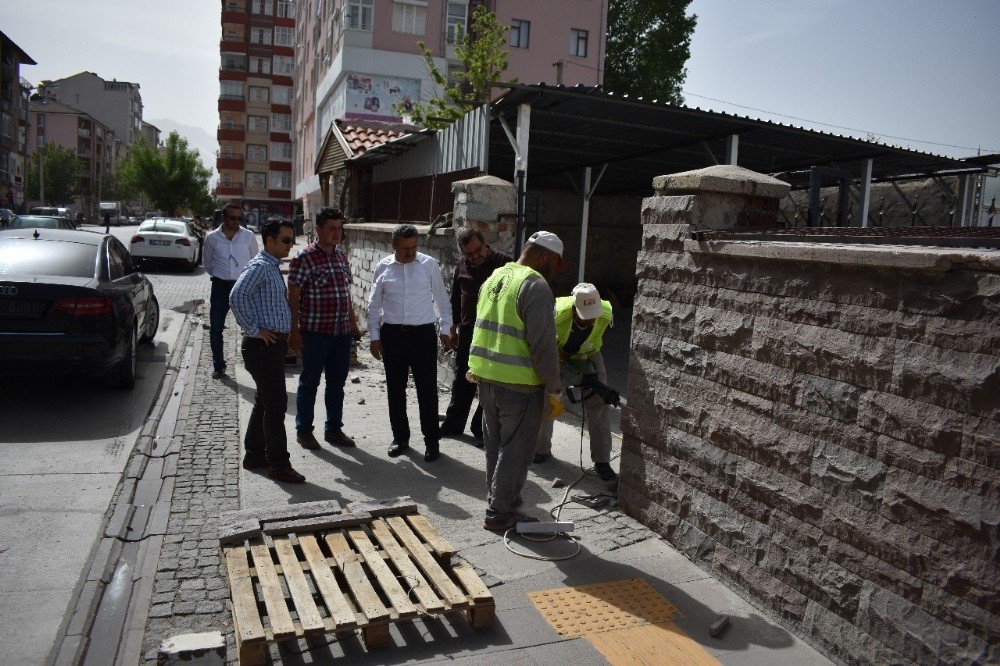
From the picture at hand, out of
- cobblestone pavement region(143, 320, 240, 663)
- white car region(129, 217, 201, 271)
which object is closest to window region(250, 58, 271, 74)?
white car region(129, 217, 201, 271)

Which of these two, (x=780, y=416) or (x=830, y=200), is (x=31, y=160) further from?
(x=780, y=416)

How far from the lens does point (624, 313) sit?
1922 centimetres

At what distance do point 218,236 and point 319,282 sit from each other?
12.0ft

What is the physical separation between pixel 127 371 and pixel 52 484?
2.88 m

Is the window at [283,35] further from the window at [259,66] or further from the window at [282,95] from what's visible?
the window at [282,95]

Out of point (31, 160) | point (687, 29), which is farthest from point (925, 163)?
point (31, 160)

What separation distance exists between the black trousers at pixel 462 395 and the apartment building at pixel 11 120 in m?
59.1

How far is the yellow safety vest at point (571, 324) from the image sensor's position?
5.74 meters

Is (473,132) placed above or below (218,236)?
above

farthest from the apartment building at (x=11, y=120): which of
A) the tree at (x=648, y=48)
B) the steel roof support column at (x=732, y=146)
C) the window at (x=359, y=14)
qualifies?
the steel roof support column at (x=732, y=146)

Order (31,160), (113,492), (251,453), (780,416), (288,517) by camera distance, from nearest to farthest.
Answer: (780,416) → (288,517) → (113,492) → (251,453) → (31,160)

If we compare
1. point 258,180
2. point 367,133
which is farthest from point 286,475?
point 258,180

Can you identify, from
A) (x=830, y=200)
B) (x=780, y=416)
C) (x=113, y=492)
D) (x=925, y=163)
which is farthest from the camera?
(x=830, y=200)

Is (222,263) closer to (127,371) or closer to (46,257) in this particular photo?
(127,371)
